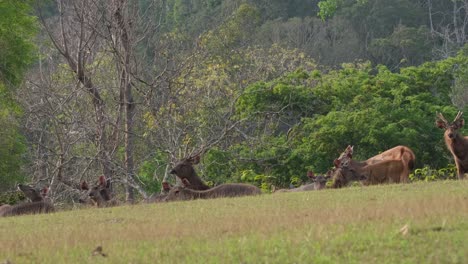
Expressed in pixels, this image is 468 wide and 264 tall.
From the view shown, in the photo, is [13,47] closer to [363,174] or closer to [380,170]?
[363,174]

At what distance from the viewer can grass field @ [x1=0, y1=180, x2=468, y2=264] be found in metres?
8.22

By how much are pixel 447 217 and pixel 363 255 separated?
6.56 feet

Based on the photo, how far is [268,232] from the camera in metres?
9.76

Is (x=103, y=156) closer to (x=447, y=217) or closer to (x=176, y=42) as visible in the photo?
(x=447, y=217)

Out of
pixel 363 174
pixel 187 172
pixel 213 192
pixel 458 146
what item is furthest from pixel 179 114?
pixel 458 146

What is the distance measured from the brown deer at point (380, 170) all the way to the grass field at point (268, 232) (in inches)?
144

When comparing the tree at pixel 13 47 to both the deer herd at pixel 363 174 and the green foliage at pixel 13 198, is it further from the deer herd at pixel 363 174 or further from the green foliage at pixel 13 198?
the deer herd at pixel 363 174

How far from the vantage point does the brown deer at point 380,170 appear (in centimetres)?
1780

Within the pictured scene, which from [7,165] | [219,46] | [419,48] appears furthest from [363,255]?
[419,48]

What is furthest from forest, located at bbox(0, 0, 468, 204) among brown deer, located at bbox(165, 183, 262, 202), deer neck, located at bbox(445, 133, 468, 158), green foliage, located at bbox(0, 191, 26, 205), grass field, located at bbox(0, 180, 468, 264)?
grass field, located at bbox(0, 180, 468, 264)

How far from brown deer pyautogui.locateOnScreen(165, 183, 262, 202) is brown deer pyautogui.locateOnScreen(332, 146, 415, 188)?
1.80 m

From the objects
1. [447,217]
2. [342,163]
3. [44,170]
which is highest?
[447,217]

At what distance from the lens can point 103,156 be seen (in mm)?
25109

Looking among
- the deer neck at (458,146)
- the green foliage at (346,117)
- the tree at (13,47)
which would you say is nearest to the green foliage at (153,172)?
the green foliage at (346,117)
